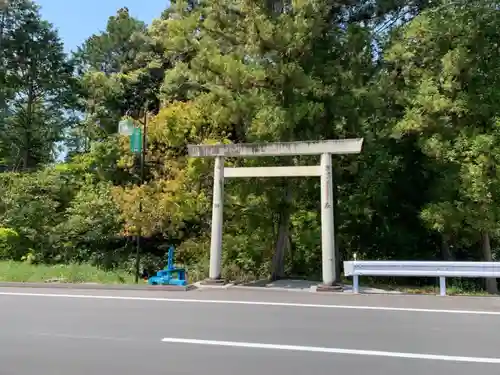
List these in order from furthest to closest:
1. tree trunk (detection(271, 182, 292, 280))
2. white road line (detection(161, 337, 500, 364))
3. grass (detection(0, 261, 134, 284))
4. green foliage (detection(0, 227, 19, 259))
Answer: green foliage (detection(0, 227, 19, 259)), tree trunk (detection(271, 182, 292, 280)), grass (detection(0, 261, 134, 284)), white road line (detection(161, 337, 500, 364))

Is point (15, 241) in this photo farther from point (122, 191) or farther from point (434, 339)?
point (434, 339)

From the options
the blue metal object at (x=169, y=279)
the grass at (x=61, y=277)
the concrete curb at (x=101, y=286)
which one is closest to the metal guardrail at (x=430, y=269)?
the concrete curb at (x=101, y=286)

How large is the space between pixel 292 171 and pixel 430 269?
4037 millimetres

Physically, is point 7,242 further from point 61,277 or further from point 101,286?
point 101,286

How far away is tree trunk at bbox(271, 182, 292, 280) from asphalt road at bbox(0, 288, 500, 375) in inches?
153

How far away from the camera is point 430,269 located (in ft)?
36.5

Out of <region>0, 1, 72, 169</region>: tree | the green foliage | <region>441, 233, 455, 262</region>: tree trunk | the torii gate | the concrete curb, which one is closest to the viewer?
the concrete curb

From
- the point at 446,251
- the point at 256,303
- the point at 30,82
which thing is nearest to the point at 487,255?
Result: the point at 446,251

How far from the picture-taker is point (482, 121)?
13.7 metres

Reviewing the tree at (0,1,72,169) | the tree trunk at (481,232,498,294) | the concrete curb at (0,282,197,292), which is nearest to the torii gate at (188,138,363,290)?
the concrete curb at (0,282,197,292)

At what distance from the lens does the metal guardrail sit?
10.9 metres

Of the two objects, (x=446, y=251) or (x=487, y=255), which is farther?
(x=446, y=251)

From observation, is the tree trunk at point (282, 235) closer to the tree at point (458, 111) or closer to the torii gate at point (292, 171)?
the torii gate at point (292, 171)

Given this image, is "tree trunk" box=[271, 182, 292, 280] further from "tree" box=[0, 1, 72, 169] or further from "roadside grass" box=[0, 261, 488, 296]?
"tree" box=[0, 1, 72, 169]
